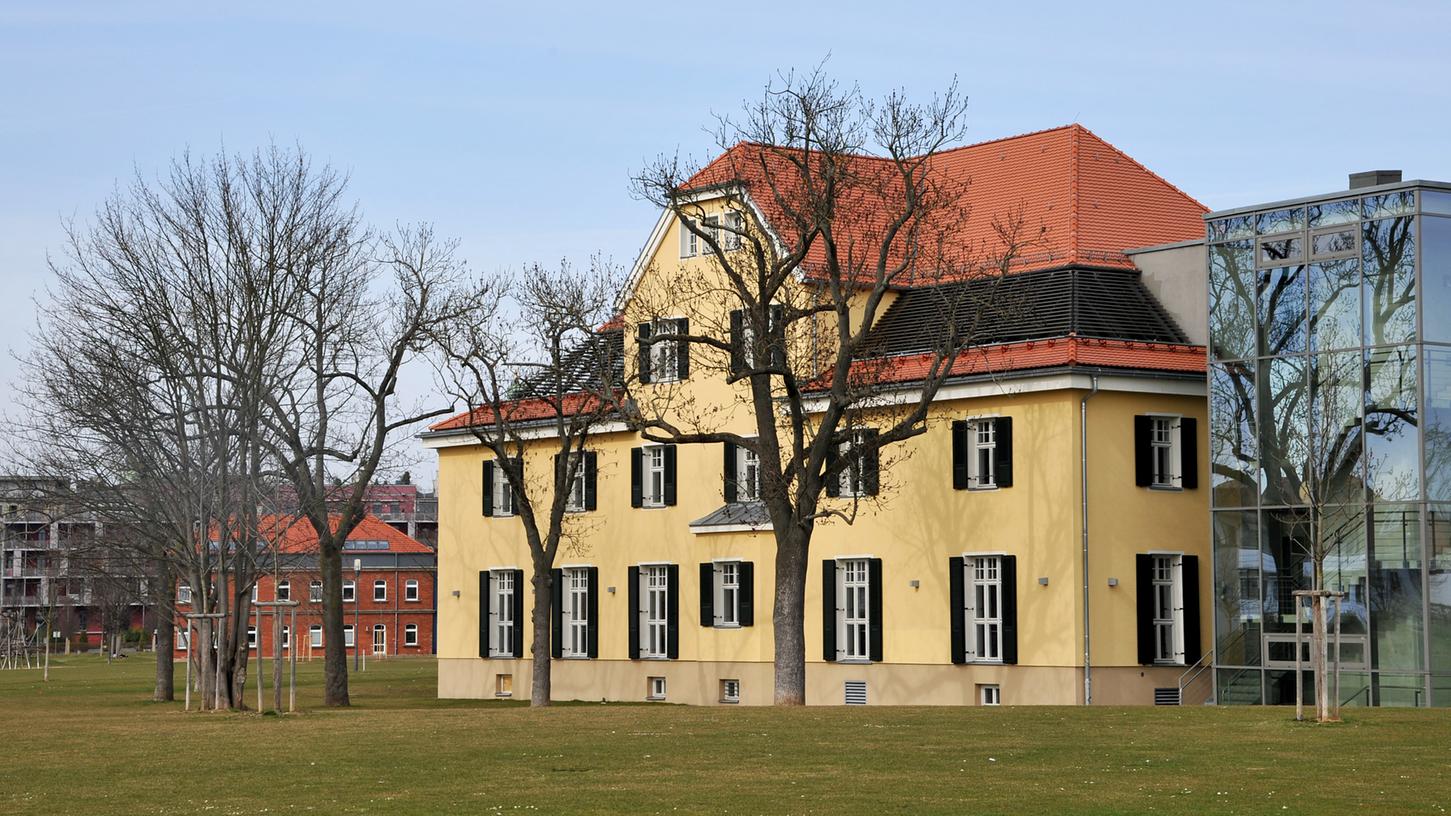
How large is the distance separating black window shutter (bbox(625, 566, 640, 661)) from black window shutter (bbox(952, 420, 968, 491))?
10.8 meters

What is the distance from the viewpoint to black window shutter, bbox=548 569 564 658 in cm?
5050

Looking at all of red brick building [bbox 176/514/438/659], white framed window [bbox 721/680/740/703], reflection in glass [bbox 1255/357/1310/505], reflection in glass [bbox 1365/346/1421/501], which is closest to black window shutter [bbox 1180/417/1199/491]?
reflection in glass [bbox 1255/357/1310/505]

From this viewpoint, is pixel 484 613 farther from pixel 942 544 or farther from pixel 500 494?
pixel 942 544

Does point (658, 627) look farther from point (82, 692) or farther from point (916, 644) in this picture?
point (82, 692)

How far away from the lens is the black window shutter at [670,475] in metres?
47.8

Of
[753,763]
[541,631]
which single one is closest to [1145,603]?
[541,631]

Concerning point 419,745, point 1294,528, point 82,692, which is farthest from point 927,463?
point 82,692

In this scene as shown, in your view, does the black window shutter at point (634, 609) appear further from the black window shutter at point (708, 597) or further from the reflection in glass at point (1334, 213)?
the reflection in glass at point (1334, 213)

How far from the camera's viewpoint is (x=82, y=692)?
59906 millimetres

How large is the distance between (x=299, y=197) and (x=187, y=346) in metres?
3.85

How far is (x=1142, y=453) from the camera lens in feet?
128

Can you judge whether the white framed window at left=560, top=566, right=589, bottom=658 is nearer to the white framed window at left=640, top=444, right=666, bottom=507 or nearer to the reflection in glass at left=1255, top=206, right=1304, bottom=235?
the white framed window at left=640, top=444, right=666, bottom=507

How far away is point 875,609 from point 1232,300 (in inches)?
382

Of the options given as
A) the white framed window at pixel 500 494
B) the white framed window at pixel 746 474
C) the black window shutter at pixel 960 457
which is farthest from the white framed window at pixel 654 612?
the black window shutter at pixel 960 457
